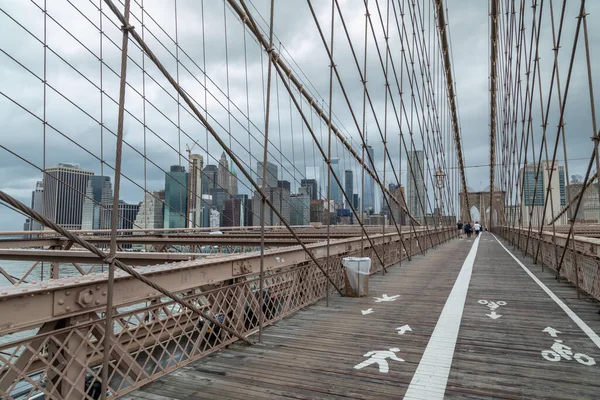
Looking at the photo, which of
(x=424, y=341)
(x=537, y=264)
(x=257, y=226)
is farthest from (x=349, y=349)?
(x=257, y=226)

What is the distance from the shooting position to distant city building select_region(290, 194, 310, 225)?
716 inches

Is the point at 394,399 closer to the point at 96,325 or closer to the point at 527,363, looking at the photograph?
the point at 527,363

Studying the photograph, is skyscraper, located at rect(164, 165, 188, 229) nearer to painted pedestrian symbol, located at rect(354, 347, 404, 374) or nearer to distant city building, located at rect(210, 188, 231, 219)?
distant city building, located at rect(210, 188, 231, 219)

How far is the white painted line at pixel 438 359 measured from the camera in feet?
10.1

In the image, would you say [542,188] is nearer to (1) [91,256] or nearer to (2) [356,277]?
(2) [356,277]

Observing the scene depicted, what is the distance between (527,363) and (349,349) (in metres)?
1.68

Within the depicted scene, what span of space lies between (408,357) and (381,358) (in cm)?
27

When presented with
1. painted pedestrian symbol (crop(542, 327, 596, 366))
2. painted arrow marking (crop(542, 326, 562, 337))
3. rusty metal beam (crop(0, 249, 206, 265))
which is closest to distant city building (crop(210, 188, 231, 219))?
rusty metal beam (crop(0, 249, 206, 265))

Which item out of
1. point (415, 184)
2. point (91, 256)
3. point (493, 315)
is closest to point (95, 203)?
point (91, 256)

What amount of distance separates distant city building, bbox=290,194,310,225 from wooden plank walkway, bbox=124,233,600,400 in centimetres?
1145

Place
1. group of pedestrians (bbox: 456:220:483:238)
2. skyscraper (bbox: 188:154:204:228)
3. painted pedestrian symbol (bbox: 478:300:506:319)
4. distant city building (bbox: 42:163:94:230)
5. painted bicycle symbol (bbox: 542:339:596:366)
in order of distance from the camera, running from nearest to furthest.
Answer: painted bicycle symbol (bbox: 542:339:596:366)
painted pedestrian symbol (bbox: 478:300:506:319)
distant city building (bbox: 42:163:94:230)
skyscraper (bbox: 188:154:204:228)
group of pedestrians (bbox: 456:220:483:238)

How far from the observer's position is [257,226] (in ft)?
59.3

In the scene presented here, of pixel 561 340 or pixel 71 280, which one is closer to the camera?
pixel 71 280

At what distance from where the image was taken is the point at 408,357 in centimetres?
385
